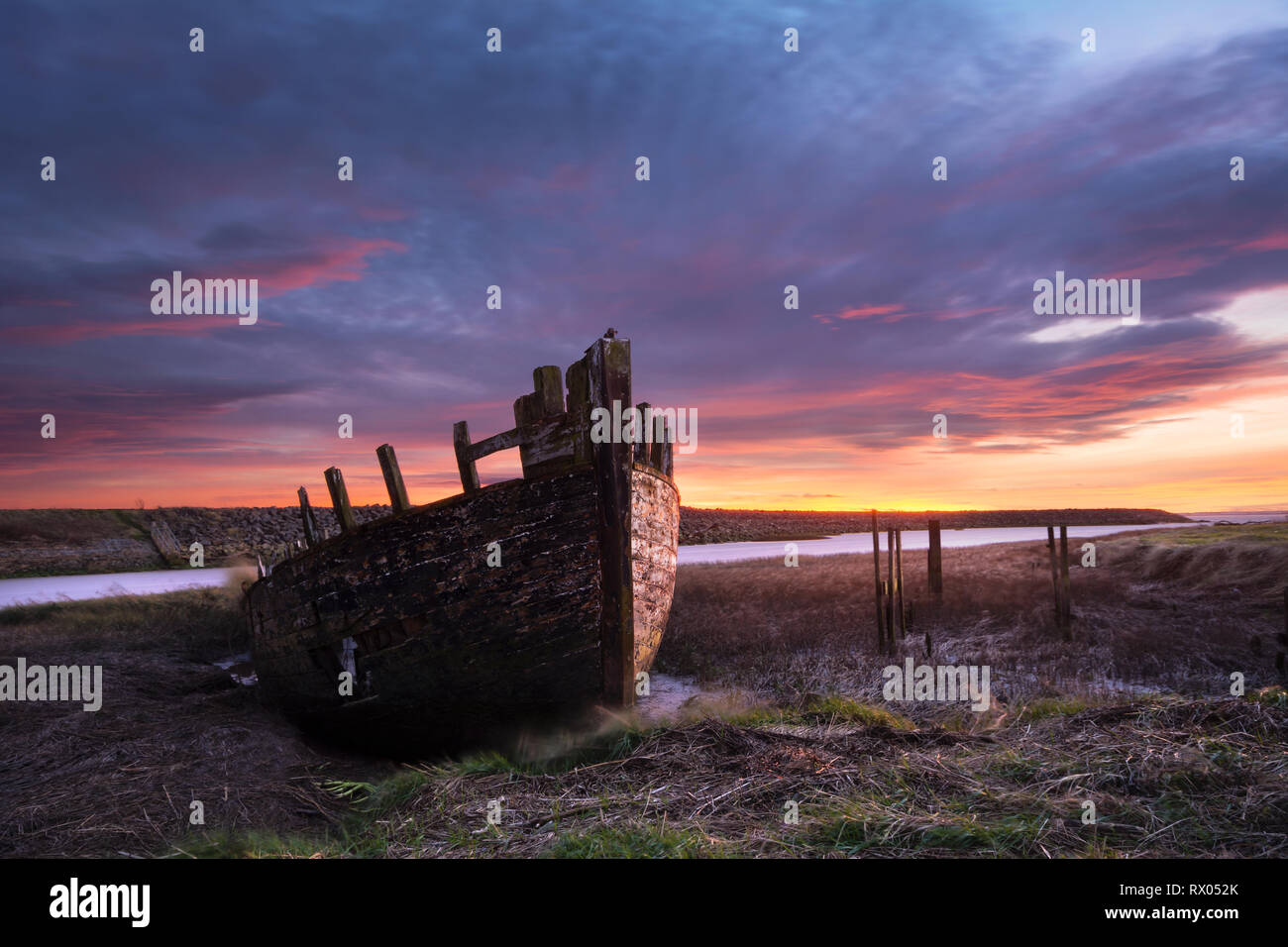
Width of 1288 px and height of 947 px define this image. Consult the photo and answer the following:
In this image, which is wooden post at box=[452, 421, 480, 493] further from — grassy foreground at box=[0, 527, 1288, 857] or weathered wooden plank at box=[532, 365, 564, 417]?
grassy foreground at box=[0, 527, 1288, 857]

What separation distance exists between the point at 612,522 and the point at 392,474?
2.71m

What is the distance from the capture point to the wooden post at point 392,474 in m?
8.21

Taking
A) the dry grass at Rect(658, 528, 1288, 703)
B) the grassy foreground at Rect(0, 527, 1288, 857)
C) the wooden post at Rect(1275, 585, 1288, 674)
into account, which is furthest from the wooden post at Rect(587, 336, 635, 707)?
the wooden post at Rect(1275, 585, 1288, 674)

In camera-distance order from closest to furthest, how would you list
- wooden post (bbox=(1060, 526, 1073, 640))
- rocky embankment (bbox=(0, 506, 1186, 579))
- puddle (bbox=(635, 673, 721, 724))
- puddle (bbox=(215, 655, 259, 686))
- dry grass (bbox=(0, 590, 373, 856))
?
dry grass (bbox=(0, 590, 373, 856)), puddle (bbox=(635, 673, 721, 724)), puddle (bbox=(215, 655, 259, 686)), wooden post (bbox=(1060, 526, 1073, 640)), rocky embankment (bbox=(0, 506, 1186, 579))

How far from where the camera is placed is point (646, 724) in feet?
24.9

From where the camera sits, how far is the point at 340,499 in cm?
868

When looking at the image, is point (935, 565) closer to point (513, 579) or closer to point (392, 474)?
point (513, 579)

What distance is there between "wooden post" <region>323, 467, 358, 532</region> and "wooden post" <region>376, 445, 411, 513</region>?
610 millimetres

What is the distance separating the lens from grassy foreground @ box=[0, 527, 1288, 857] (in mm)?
Answer: 4066

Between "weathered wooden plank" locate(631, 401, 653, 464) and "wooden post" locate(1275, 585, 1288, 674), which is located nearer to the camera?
"weathered wooden plank" locate(631, 401, 653, 464)

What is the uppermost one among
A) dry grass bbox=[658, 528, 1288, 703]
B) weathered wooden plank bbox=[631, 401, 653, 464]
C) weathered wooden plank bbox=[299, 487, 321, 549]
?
weathered wooden plank bbox=[631, 401, 653, 464]
